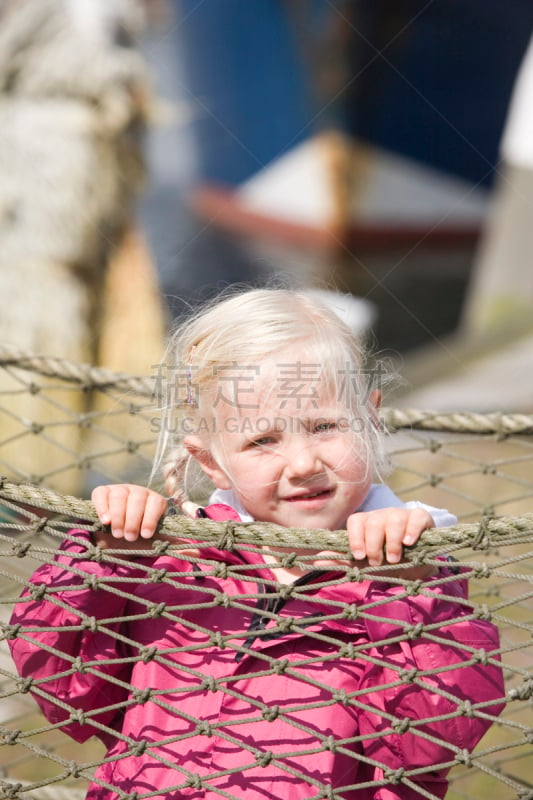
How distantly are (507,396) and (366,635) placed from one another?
325cm

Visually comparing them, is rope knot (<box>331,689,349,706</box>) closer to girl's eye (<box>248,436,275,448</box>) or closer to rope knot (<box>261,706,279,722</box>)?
rope knot (<box>261,706,279,722</box>)

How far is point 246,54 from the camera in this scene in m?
4.14

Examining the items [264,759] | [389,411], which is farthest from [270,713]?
[389,411]

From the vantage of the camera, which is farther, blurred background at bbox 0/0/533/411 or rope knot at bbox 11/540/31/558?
blurred background at bbox 0/0/533/411

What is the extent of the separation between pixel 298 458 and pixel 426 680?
0.23 m

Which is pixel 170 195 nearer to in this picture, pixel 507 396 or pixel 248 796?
pixel 507 396

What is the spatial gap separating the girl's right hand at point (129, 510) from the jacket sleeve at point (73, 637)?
29mm

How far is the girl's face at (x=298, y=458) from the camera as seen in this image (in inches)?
34.9

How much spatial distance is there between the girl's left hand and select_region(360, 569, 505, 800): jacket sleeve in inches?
1.4

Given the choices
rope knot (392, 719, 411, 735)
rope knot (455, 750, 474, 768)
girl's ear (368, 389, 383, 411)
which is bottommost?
rope knot (455, 750, 474, 768)

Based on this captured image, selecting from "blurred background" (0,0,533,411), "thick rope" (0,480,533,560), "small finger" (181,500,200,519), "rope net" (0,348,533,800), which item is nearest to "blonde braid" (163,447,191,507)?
"small finger" (181,500,200,519)

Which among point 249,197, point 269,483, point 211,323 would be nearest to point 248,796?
point 269,483

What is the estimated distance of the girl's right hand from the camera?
0.83 metres

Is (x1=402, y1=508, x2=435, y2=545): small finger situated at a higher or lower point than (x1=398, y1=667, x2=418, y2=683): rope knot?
higher
